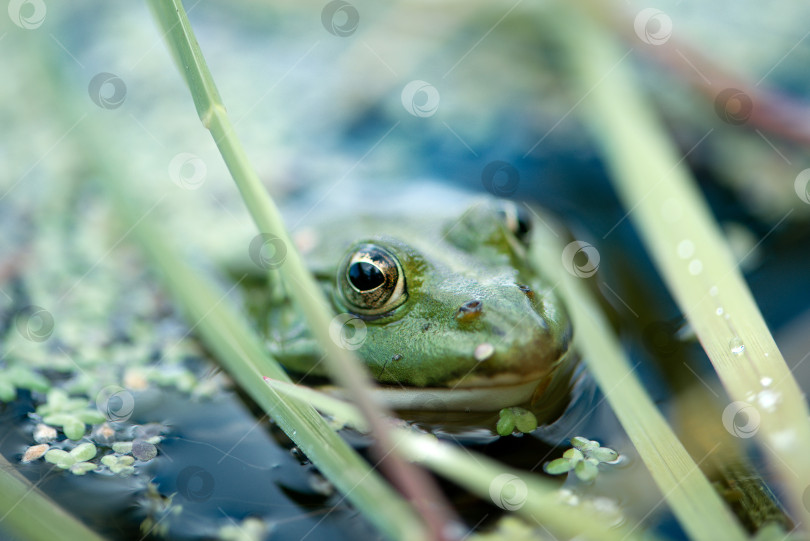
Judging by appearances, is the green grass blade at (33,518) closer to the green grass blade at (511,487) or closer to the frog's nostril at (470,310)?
the green grass blade at (511,487)

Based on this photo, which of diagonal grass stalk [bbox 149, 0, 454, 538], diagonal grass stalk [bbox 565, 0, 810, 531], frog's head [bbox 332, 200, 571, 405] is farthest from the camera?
frog's head [bbox 332, 200, 571, 405]

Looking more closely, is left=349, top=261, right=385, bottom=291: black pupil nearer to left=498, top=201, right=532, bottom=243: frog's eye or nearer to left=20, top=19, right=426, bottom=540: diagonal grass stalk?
left=20, top=19, right=426, bottom=540: diagonal grass stalk

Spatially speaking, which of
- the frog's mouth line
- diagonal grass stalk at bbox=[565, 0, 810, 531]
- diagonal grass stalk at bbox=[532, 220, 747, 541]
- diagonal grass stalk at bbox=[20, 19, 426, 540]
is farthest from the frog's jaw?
diagonal grass stalk at bbox=[565, 0, 810, 531]

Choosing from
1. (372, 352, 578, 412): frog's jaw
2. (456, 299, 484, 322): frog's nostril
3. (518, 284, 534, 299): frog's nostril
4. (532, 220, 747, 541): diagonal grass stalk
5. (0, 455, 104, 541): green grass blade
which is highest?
(0, 455, 104, 541): green grass blade

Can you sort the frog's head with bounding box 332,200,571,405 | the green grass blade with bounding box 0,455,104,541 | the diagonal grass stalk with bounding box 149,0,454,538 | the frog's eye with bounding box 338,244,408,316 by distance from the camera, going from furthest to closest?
the frog's eye with bounding box 338,244,408,316
the frog's head with bounding box 332,200,571,405
the green grass blade with bounding box 0,455,104,541
the diagonal grass stalk with bounding box 149,0,454,538

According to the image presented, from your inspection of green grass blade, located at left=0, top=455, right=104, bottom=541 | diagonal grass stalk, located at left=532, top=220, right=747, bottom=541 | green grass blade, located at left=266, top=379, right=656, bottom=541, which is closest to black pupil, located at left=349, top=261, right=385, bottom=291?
green grass blade, located at left=266, top=379, right=656, bottom=541

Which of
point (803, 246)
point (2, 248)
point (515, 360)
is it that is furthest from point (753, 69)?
point (2, 248)

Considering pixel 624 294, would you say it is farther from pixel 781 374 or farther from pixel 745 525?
pixel 745 525

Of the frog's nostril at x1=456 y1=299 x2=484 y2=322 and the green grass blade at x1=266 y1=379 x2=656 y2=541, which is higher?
the frog's nostril at x1=456 y1=299 x2=484 y2=322

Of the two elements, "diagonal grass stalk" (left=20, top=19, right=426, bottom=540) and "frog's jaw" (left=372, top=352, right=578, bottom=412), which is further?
"frog's jaw" (left=372, top=352, right=578, bottom=412)
